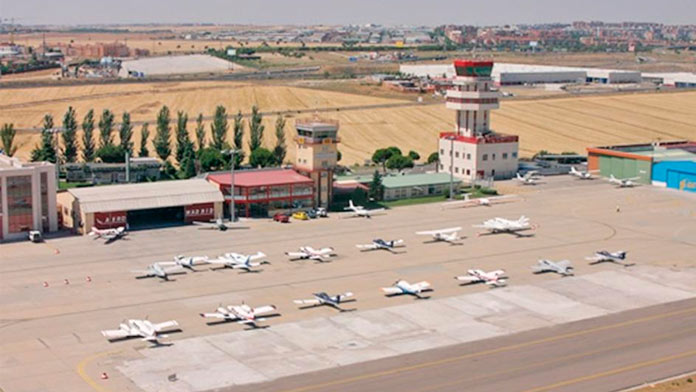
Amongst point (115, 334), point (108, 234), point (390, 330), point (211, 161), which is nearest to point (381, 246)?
point (390, 330)

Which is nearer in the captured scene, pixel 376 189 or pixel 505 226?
pixel 505 226

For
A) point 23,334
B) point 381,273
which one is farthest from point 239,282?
point 23,334

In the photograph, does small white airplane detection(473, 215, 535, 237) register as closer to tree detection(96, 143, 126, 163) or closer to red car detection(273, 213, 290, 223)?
red car detection(273, 213, 290, 223)

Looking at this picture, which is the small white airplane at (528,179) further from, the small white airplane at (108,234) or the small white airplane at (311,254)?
the small white airplane at (108,234)

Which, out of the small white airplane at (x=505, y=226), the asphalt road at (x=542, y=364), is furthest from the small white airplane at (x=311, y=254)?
the asphalt road at (x=542, y=364)

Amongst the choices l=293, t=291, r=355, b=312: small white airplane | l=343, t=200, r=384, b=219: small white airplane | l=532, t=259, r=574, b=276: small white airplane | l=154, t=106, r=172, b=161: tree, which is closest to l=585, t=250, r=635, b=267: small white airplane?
l=532, t=259, r=574, b=276: small white airplane

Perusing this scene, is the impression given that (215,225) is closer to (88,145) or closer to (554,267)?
(554,267)
